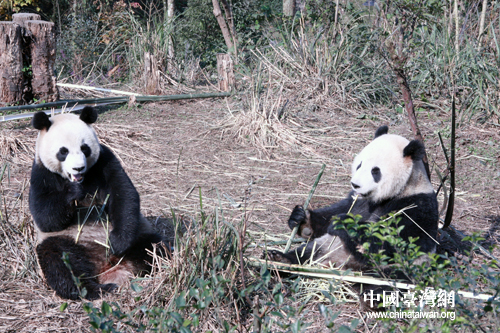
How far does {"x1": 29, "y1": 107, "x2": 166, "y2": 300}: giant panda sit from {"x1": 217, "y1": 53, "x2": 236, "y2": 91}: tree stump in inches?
210

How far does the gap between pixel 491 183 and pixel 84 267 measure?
4.28m

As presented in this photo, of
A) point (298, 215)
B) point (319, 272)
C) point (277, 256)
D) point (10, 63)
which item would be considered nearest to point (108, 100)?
point (10, 63)

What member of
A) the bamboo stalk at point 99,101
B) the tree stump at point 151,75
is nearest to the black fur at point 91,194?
the bamboo stalk at point 99,101

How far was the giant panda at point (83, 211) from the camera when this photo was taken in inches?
125

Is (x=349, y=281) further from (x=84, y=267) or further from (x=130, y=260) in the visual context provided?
(x=84, y=267)

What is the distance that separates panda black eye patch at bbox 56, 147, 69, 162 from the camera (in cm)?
318

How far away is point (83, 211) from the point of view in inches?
136

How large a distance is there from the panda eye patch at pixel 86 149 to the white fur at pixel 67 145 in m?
0.02

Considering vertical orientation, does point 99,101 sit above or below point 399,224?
above

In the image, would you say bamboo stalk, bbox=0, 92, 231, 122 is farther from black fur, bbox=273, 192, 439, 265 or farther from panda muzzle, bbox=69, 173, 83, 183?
black fur, bbox=273, 192, 439, 265

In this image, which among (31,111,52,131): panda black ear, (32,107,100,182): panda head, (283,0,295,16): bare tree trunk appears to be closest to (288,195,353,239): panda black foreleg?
(32,107,100,182): panda head

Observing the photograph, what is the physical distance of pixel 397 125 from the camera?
6973 mm

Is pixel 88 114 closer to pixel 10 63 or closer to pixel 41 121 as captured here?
pixel 41 121

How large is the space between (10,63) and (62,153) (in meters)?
4.51
